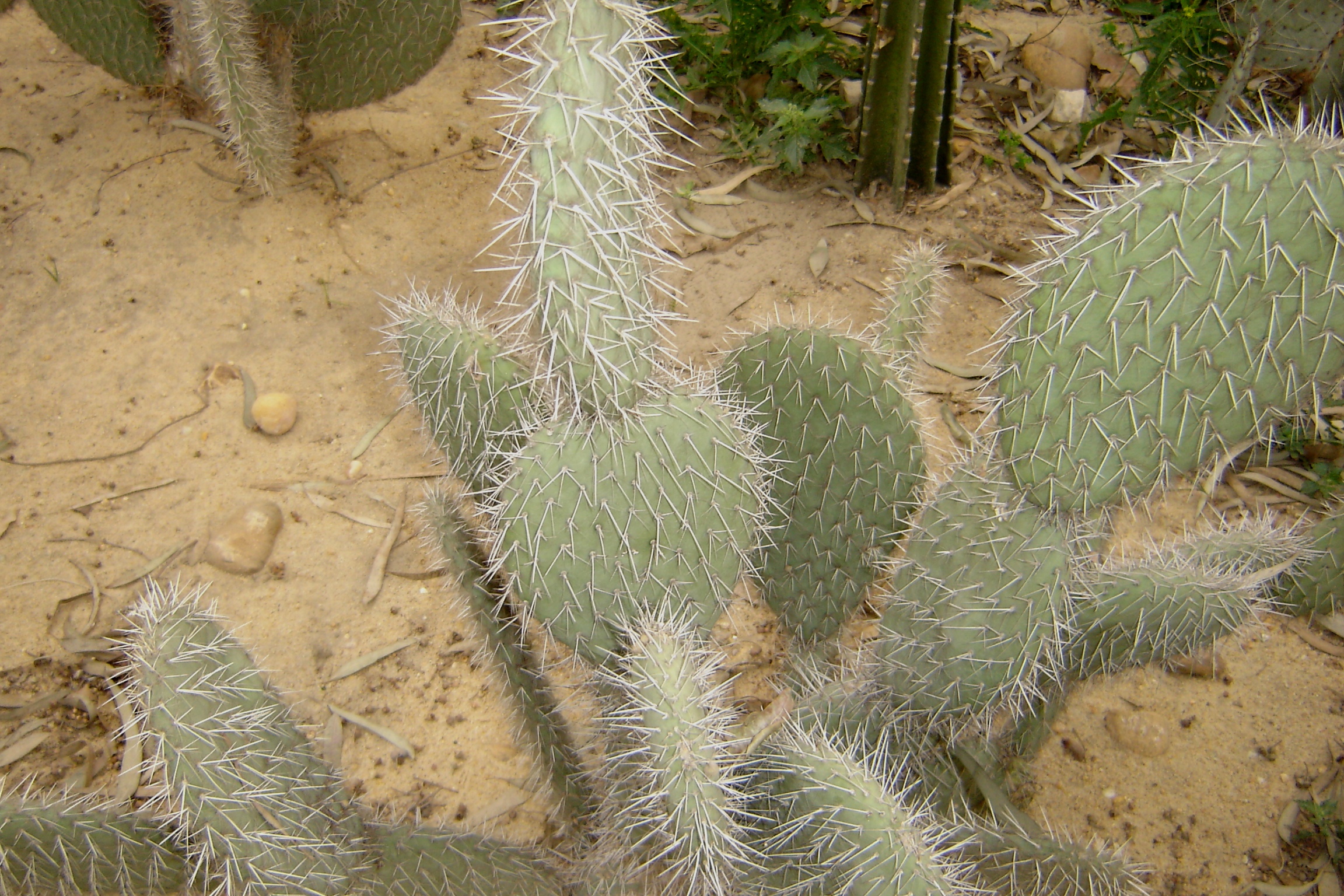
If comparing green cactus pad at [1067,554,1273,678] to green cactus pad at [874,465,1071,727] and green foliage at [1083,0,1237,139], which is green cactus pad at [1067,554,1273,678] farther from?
green foliage at [1083,0,1237,139]

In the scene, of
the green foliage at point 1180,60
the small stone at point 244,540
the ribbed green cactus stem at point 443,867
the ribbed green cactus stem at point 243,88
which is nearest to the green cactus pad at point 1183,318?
the ribbed green cactus stem at point 443,867

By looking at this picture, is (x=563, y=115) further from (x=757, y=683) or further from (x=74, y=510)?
Answer: (x=74, y=510)

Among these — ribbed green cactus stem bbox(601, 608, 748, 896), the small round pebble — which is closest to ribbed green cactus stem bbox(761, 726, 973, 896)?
ribbed green cactus stem bbox(601, 608, 748, 896)

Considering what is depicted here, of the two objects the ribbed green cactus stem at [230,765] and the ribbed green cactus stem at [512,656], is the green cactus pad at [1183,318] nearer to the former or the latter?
the ribbed green cactus stem at [512,656]

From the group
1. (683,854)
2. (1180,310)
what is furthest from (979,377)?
(683,854)

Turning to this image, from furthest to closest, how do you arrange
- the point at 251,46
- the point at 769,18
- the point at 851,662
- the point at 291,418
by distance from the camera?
the point at 769,18 → the point at 251,46 → the point at 291,418 → the point at 851,662

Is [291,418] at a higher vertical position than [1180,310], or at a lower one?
lower

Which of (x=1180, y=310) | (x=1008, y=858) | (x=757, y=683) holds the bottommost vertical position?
(x=757, y=683)
